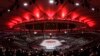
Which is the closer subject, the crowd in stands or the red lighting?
the red lighting

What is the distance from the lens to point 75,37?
17469 millimetres

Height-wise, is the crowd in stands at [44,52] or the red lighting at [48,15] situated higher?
the red lighting at [48,15]

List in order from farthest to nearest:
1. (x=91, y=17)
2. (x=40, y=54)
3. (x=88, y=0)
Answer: (x=40, y=54), (x=91, y=17), (x=88, y=0)

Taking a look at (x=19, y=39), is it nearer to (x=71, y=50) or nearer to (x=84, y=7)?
(x=71, y=50)

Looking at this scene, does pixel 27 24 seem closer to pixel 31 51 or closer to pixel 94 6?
pixel 94 6

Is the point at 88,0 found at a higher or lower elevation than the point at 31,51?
higher

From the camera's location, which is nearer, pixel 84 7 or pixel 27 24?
pixel 84 7

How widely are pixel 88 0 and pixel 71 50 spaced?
7.95m

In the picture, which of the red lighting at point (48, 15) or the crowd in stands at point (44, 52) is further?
the crowd in stands at point (44, 52)

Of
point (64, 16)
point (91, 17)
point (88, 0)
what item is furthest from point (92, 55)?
point (88, 0)

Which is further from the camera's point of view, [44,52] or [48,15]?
[44,52]

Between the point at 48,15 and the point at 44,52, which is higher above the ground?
the point at 48,15

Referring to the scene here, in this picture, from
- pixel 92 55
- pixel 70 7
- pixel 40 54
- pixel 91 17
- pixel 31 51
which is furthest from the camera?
pixel 31 51

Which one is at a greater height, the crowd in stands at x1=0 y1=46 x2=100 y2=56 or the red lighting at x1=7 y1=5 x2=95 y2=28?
the red lighting at x1=7 y1=5 x2=95 y2=28
